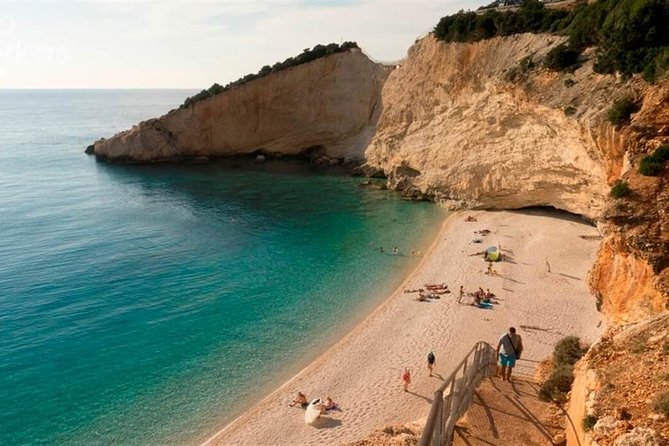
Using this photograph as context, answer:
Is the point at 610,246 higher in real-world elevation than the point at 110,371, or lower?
higher

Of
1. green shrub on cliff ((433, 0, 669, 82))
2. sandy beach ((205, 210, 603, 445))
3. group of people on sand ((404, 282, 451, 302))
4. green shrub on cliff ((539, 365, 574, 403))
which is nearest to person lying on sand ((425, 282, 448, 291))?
group of people on sand ((404, 282, 451, 302))

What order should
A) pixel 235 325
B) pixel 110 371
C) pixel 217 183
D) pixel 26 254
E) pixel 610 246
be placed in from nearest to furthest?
1. pixel 610 246
2. pixel 110 371
3. pixel 235 325
4. pixel 26 254
5. pixel 217 183

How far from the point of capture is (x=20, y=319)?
24406mm

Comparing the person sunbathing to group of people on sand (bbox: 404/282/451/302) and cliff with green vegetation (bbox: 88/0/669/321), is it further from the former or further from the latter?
cliff with green vegetation (bbox: 88/0/669/321)

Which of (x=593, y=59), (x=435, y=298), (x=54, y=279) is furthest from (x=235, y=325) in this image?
(x=593, y=59)

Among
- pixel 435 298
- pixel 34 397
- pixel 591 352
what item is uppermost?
pixel 591 352

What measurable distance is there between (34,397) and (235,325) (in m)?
8.42

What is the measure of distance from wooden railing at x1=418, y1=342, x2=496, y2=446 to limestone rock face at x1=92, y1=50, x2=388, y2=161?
51257 millimetres

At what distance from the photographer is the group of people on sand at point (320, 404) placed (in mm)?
→ 17484

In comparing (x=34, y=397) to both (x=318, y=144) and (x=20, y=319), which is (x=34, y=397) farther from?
(x=318, y=144)

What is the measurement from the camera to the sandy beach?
1714 centimetres

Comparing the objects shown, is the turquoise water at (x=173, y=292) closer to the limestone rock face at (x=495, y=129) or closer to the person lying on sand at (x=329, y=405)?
the person lying on sand at (x=329, y=405)

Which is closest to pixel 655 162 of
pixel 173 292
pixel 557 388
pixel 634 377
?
pixel 557 388

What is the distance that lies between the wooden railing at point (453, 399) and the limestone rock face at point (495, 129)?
12.2 meters
